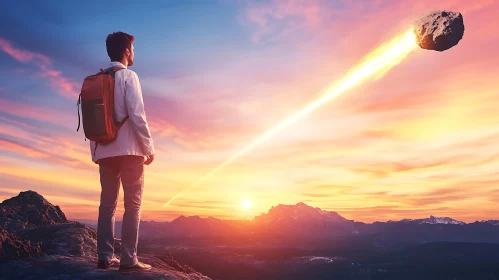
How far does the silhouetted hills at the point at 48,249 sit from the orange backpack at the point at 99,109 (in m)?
2.51

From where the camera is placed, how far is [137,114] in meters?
6.61

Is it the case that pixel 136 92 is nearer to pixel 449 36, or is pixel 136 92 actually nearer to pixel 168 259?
pixel 168 259

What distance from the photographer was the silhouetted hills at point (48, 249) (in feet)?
22.2

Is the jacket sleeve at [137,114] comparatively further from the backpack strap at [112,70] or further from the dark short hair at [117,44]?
the dark short hair at [117,44]

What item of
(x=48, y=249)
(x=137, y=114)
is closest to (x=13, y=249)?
(x=48, y=249)

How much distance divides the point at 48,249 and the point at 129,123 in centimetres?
545

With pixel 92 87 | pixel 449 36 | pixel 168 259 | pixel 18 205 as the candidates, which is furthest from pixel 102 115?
pixel 449 36

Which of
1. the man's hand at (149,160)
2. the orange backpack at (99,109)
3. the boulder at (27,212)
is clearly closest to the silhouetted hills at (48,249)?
the boulder at (27,212)

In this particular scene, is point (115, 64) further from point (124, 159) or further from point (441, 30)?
point (441, 30)

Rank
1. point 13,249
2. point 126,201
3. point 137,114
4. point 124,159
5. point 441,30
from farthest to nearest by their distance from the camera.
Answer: point 441,30, point 13,249, point 126,201, point 124,159, point 137,114

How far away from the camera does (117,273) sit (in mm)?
6543

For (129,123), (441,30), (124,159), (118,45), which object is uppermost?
(441,30)

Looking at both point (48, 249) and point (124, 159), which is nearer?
point (124, 159)

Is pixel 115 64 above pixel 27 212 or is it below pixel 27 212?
above
